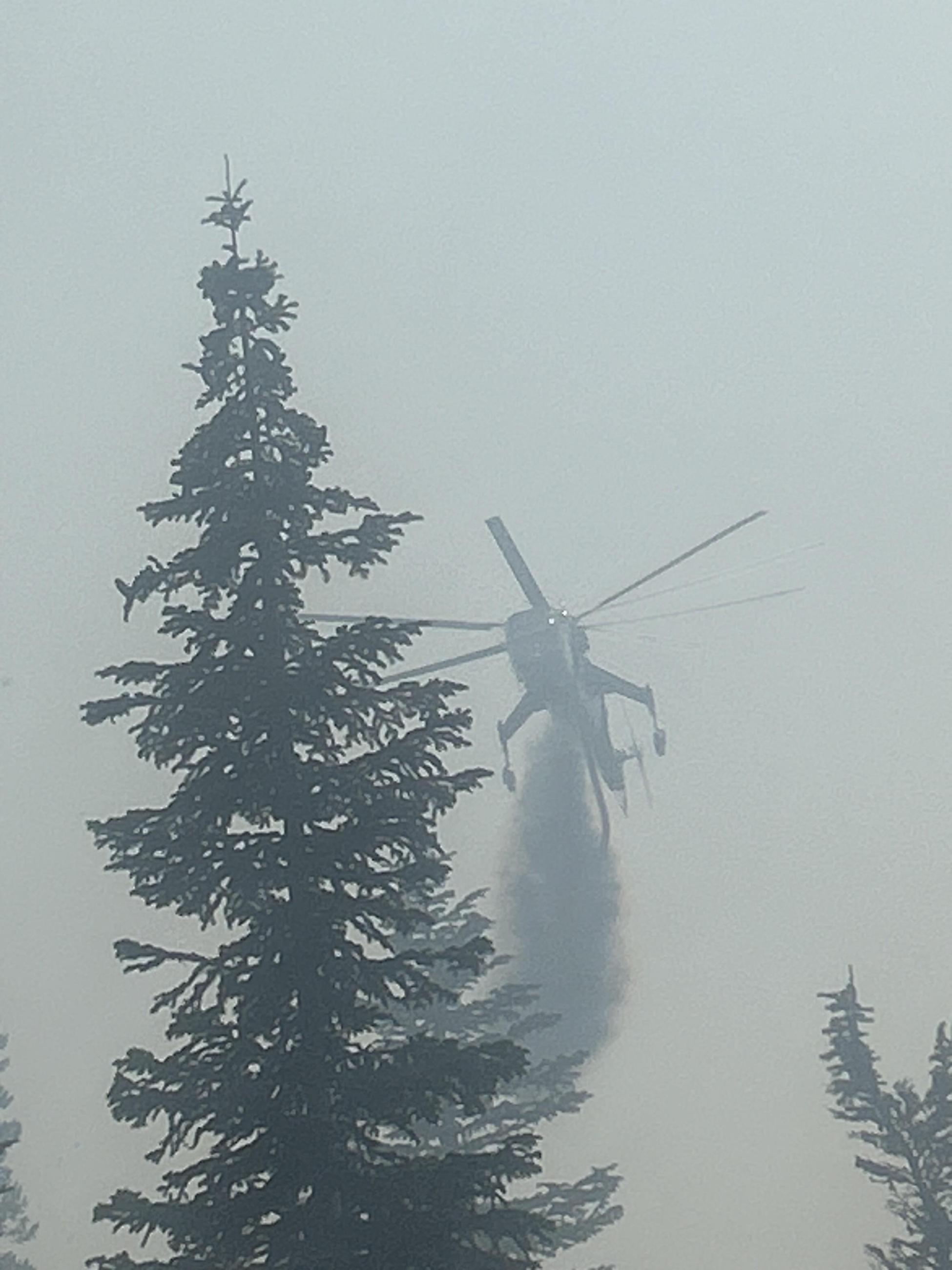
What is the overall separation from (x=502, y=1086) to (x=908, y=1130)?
7.29 m

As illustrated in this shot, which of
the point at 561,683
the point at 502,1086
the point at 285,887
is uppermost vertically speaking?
the point at 561,683

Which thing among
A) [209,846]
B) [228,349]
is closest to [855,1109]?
[209,846]

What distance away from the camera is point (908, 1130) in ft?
79.8

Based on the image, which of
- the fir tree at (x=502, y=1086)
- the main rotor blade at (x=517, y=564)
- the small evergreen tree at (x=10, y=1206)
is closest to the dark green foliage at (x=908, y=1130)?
the fir tree at (x=502, y=1086)

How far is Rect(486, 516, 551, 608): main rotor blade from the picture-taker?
9319 cm

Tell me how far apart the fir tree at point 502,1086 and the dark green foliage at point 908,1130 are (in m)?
4.20

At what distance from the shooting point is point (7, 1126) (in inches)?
1848

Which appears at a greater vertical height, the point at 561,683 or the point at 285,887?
the point at 561,683

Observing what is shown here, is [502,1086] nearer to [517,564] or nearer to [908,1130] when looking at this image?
[908,1130]

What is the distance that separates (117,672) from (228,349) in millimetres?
3323

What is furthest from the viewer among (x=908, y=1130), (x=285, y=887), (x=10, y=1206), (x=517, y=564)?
(x=517, y=564)

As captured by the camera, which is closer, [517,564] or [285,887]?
[285,887]

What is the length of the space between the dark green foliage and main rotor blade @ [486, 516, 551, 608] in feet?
208

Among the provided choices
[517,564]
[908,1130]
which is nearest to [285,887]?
[908,1130]
